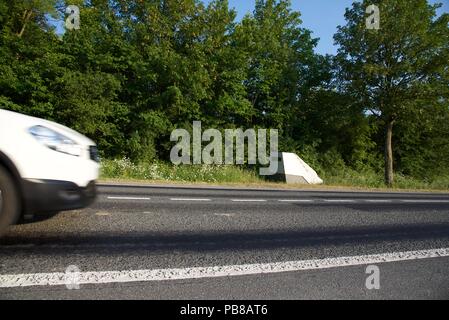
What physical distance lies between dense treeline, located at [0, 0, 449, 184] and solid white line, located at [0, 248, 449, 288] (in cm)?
1522

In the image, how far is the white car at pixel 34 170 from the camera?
9.13ft

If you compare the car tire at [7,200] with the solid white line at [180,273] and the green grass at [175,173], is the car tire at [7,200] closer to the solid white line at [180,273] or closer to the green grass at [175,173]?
the solid white line at [180,273]

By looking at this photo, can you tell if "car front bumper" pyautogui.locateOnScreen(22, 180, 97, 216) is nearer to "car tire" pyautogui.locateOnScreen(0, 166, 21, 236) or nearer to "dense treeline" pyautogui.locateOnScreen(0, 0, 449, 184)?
"car tire" pyautogui.locateOnScreen(0, 166, 21, 236)

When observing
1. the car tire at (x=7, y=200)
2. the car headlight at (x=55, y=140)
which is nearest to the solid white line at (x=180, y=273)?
the car tire at (x=7, y=200)

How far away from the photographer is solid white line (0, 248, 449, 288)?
2236mm

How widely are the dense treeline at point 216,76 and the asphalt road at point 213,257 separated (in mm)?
13654

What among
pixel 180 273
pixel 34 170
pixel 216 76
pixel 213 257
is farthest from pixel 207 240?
pixel 216 76

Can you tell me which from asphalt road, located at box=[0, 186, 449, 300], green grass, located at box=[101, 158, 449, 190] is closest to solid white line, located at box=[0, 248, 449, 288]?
asphalt road, located at box=[0, 186, 449, 300]

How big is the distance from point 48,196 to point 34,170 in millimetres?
277

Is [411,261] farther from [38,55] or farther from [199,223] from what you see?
[38,55]

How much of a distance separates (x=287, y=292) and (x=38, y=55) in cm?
2128

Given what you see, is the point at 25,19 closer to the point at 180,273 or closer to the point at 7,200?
the point at 7,200

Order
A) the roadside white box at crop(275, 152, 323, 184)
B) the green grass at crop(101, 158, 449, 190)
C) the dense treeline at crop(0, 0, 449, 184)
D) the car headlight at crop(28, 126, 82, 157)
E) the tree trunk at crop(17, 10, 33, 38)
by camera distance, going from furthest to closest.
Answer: the tree trunk at crop(17, 10, 33, 38), the dense treeline at crop(0, 0, 449, 184), the roadside white box at crop(275, 152, 323, 184), the green grass at crop(101, 158, 449, 190), the car headlight at crop(28, 126, 82, 157)

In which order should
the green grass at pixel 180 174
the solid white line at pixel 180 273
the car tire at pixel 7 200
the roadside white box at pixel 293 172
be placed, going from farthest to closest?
1. the roadside white box at pixel 293 172
2. the green grass at pixel 180 174
3. the car tire at pixel 7 200
4. the solid white line at pixel 180 273
